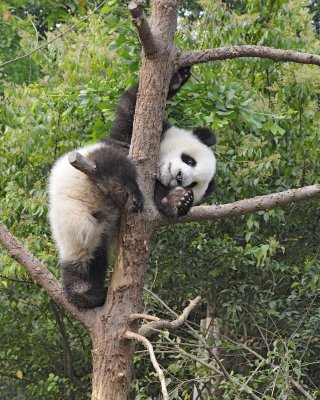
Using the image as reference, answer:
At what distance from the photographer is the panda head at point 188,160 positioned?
3.79m

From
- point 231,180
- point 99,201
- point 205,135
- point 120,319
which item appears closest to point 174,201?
point 99,201

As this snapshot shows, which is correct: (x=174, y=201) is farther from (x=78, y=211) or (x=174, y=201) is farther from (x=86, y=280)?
(x=86, y=280)

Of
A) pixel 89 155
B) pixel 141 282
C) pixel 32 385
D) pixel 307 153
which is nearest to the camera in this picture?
pixel 141 282

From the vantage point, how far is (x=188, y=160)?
3990 mm

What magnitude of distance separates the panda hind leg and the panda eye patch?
760 mm

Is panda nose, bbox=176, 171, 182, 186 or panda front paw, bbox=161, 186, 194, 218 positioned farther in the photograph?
panda nose, bbox=176, 171, 182, 186

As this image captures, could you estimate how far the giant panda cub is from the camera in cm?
308

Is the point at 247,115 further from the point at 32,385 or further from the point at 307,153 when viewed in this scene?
the point at 32,385

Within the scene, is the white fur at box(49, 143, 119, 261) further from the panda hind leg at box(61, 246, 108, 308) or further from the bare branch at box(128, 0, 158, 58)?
the bare branch at box(128, 0, 158, 58)

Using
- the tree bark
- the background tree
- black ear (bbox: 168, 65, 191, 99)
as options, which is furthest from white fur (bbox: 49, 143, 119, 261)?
the background tree

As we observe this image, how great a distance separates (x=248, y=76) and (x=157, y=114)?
2703 mm

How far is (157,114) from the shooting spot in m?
3.12

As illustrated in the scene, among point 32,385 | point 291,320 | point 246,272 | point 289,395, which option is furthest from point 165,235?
point 32,385

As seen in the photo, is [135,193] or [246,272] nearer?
[135,193]
